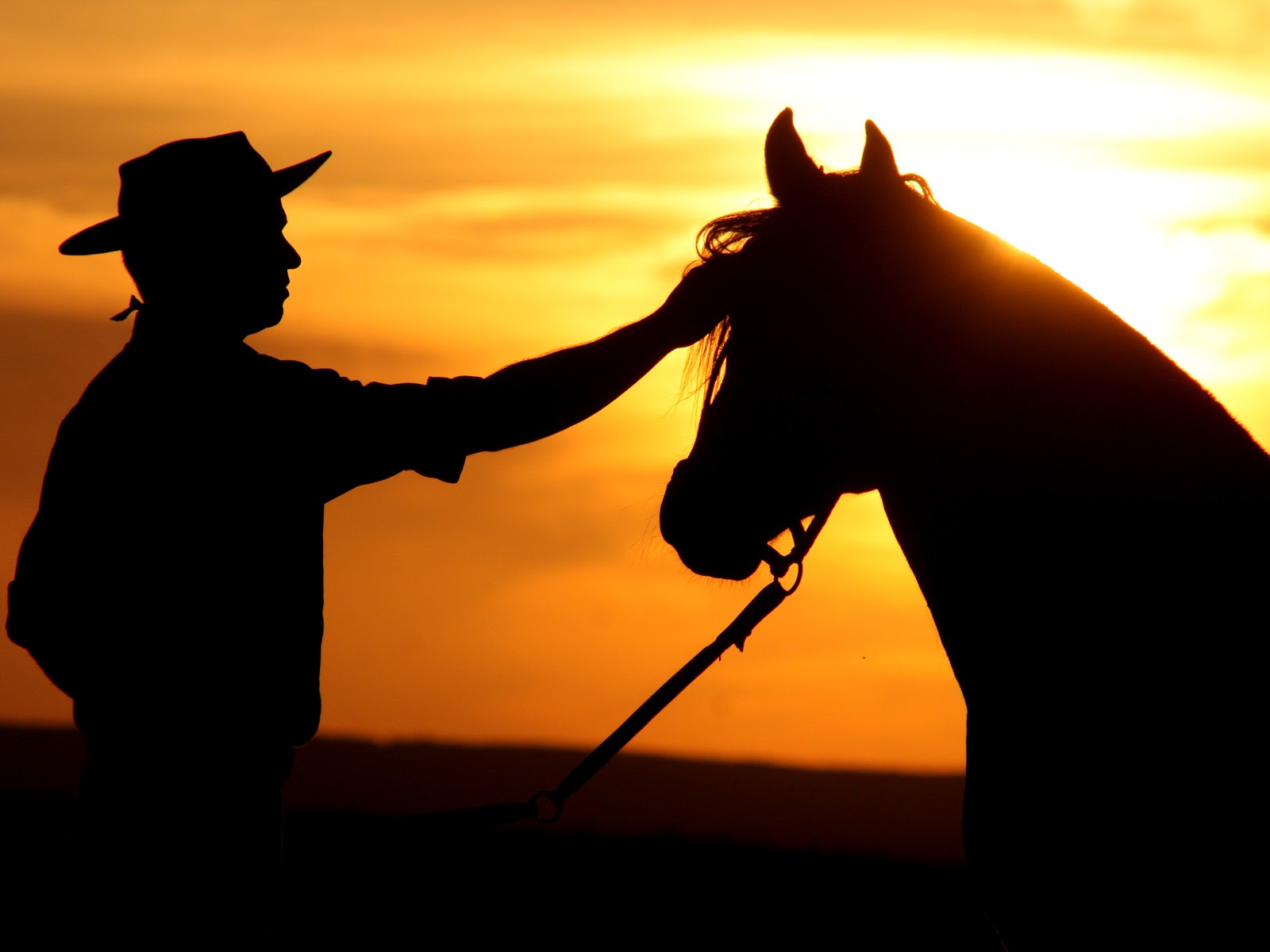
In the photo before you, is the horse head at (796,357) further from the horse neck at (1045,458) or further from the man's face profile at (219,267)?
the man's face profile at (219,267)

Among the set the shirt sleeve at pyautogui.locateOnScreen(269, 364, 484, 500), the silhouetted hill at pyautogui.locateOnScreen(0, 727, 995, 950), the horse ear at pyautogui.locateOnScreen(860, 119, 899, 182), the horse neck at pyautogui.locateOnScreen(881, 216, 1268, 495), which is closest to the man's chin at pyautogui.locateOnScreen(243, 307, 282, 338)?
the shirt sleeve at pyautogui.locateOnScreen(269, 364, 484, 500)

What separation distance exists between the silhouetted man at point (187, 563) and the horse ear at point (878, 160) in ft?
1.28

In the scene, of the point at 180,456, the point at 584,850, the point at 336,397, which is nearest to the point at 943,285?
the point at 336,397

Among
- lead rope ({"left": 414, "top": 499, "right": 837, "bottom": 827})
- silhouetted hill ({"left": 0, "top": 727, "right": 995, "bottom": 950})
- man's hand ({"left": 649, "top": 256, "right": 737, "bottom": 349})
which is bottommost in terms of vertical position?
silhouetted hill ({"left": 0, "top": 727, "right": 995, "bottom": 950})

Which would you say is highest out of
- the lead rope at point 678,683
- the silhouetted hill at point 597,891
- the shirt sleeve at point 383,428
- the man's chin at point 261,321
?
the man's chin at point 261,321

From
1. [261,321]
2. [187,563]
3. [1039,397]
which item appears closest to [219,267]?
[261,321]

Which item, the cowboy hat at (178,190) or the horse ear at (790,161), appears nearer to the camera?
the horse ear at (790,161)

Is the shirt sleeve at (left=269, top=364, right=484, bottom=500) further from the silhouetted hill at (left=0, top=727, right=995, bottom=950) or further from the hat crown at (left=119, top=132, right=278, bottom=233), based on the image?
the silhouetted hill at (left=0, top=727, right=995, bottom=950)

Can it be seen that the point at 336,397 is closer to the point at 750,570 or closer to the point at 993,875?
the point at 750,570

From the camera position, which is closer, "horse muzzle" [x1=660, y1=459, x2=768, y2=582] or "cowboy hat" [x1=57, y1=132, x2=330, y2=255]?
"horse muzzle" [x1=660, y1=459, x2=768, y2=582]

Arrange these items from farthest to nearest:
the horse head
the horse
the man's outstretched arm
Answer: the man's outstretched arm
the horse head
the horse

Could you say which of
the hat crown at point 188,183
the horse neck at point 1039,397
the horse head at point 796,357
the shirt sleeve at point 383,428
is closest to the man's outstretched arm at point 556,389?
the shirt sleeve at point 383,428

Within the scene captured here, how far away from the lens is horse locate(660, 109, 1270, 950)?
228cm

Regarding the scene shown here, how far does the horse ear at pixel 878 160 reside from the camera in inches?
109
